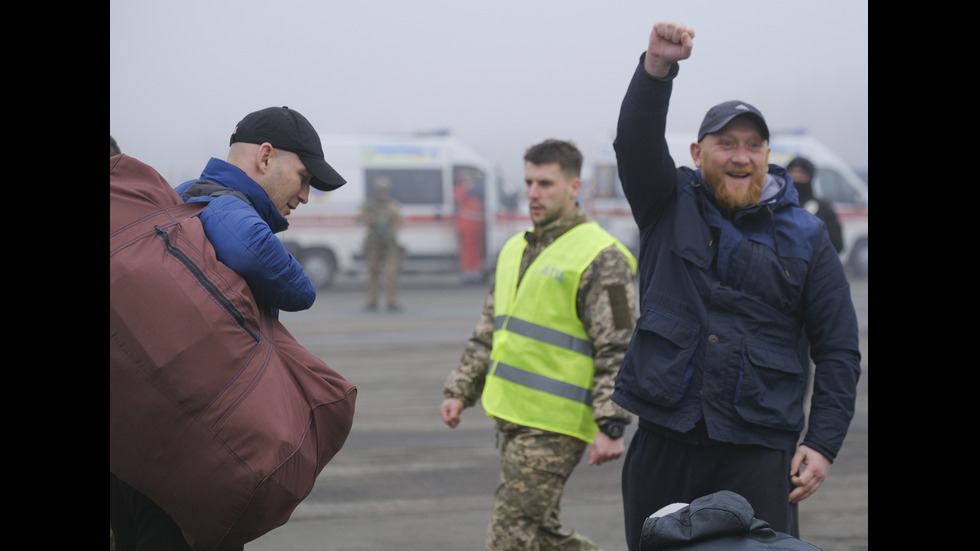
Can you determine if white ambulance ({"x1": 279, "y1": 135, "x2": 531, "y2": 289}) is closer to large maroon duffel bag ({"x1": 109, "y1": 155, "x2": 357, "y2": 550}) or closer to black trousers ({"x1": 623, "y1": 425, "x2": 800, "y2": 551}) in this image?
black trousers ({"x1": 623, "y1": 425, "x2": 800, "y2": 551})

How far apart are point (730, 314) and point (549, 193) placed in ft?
4.14

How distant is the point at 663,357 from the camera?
10.2ft

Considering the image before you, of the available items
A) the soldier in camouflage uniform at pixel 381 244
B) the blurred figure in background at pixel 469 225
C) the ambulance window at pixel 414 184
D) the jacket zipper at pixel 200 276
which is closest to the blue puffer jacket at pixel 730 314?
the jacket zipper at pixel 200 276

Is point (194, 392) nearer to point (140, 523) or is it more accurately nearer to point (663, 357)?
point (140, 523)

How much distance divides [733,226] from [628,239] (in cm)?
1725

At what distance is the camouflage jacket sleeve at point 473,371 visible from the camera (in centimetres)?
421

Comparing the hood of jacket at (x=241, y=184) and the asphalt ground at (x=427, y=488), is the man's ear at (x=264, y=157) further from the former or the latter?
the asphalt ground at (x=427, y=488)

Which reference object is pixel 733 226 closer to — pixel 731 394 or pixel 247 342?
pixel 731 394

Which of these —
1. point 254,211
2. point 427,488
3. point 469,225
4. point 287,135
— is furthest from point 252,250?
point 469,225

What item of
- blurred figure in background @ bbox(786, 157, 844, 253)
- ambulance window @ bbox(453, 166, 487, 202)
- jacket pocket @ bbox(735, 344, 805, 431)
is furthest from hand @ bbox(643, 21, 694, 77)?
ambulance window @ bbox(453, 166, 487, 202)

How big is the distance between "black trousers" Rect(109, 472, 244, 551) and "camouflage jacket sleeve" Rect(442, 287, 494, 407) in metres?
1.73

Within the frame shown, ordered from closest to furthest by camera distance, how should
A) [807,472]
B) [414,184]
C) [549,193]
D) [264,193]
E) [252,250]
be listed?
[252,250]
[264,193]
[807,472]
[549,193]
[414,184]

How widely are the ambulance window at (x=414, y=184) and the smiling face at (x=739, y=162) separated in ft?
52.4
